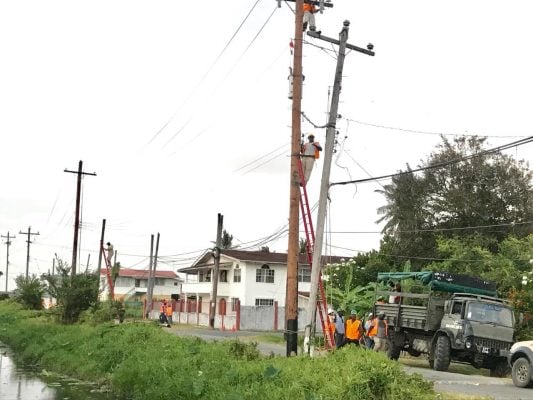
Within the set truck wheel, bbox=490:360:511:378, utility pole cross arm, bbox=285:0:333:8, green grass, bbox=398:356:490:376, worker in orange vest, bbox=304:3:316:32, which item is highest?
utility pole cross arm, bbox=285:0:333:8

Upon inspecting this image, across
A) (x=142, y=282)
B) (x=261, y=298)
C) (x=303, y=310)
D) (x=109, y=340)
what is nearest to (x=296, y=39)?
(x=109, y=340)

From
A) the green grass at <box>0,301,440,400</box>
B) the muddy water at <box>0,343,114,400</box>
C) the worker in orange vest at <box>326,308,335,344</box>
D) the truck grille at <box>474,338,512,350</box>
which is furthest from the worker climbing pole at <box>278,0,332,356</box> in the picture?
the truck grille at <box>474,338,512,350</box>

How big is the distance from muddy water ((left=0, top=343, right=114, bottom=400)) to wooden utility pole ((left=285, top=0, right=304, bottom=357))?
4982 millimetres

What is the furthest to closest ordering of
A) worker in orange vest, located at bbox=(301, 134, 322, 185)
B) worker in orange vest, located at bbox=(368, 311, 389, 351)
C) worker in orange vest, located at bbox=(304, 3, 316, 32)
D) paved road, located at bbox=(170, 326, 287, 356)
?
paved road, located at bbox=(170, 326, 287, 356) → worker in orange vest, located at bbox=(368, 311, 389, 351) → worker in orange vest, located at bbox=(304, 3, 316, 32) → worker in orange vest, located at bbox=(301, 134, 322, 185)

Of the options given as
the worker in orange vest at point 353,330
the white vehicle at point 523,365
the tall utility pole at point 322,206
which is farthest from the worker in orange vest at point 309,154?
the white vehicle at point 523,365

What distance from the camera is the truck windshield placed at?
20.1m

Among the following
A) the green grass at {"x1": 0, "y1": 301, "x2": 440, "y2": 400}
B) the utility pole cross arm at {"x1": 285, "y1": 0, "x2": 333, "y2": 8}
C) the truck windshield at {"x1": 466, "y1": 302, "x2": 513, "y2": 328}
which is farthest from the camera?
the truck windshield at {"x1": 466, "y1": 302, "x2": 513, "y2": 328}

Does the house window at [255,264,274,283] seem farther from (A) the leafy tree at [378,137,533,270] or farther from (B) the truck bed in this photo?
(B) the truck bed

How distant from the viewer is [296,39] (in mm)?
17125

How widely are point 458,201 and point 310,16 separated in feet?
83.7

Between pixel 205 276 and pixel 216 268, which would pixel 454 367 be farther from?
pixel 205 276

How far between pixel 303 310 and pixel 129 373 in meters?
28.5

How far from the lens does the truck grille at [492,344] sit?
64.8 feet

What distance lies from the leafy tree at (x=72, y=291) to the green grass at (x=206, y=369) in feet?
14.0
